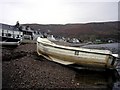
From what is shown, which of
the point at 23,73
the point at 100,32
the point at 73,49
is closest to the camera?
the point at 23,73

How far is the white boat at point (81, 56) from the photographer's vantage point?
1727 centimetres

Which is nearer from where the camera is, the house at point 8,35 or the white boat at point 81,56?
the white boat at point 81,56

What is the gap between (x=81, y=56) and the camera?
18.0 metres

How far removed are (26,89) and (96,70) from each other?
921cm

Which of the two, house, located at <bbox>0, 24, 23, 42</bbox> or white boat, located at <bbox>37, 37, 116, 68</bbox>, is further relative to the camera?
house, located at <bbox>0, 24, 23, 42</bbox>

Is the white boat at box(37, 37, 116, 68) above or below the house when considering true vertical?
below

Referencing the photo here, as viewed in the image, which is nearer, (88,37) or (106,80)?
(106,80)

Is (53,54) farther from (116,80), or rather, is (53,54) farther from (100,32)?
(100,32)

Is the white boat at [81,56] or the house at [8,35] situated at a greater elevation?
the house at [8,35]

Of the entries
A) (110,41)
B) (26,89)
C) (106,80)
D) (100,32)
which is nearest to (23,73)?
(26,89)

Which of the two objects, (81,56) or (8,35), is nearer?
(81,56)

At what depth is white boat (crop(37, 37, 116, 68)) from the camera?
1727 cm

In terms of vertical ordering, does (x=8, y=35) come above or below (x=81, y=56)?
above

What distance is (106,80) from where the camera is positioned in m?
15.0
